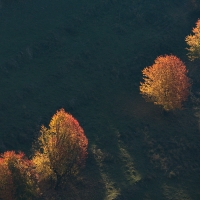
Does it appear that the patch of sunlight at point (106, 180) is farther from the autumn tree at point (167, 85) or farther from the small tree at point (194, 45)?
the small tree at point (194, 45)

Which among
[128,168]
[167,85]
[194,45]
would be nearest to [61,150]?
[128,168]

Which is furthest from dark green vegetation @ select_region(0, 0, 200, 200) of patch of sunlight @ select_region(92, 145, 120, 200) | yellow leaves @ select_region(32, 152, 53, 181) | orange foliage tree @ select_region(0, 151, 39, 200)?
orange foliage tree @ select_region(0, 151, 39, 200)

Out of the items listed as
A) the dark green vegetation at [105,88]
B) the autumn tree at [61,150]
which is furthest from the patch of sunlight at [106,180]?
the autumn tree at [61,150]

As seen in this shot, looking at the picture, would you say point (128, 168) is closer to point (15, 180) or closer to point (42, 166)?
point (42, 166)

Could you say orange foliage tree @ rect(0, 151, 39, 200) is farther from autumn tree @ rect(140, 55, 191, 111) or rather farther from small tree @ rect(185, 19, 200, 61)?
small tree @ rect(185, 19, 200, 61)

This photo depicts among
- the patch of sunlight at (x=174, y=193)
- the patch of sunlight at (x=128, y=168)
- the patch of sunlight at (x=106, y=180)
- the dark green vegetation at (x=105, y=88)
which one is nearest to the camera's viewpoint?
the patch of sunlight at (x=106, y=180)
